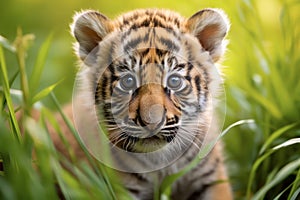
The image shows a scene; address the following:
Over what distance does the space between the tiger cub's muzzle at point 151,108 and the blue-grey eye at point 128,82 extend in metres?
0.06

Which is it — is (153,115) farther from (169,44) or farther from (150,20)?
(150,20)

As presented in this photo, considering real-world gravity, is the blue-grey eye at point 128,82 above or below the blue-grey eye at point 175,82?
above

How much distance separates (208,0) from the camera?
16.2ft

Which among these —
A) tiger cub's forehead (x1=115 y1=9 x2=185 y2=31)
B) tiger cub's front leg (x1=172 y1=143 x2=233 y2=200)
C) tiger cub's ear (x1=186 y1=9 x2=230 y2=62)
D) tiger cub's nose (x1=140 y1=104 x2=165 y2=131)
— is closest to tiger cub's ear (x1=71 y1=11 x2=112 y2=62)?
tiger cub's forehead (x1=115 y1=9 x2=185 y2=31)

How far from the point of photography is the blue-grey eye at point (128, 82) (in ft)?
10.7

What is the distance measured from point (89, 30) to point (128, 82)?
1.58 feet

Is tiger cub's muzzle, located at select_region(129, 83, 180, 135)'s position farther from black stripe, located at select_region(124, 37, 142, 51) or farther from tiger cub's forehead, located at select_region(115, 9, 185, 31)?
tiger cub's forehead, located at select_region(115, 9, 185, 31)

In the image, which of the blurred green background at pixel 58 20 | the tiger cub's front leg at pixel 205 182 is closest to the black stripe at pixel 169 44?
the tiger cub's front leg at pixel 205 182

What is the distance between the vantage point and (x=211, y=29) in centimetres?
363

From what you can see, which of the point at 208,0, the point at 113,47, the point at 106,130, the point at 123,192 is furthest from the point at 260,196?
the point at 208,0

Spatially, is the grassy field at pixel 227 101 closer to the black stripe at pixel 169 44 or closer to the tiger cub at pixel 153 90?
the tiger cub at pixel 153 90

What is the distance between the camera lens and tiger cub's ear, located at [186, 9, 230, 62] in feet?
11.6

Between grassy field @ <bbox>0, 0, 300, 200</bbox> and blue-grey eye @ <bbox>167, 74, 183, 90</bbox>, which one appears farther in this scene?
blue-grey eye @ <bbox>167, 74, 183, 90</bbox>

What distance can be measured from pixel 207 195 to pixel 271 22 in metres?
3.43
